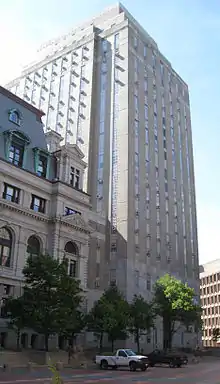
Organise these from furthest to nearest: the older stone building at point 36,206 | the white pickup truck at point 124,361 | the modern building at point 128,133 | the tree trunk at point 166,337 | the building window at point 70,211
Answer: the modern building at point 128,133 < the tree trunk at point 166,337 < the building window at point 70,211 < the older stone building at point 36,206 < the white pickup truck at point 124,361

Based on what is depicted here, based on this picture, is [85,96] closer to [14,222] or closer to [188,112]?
[188,112]

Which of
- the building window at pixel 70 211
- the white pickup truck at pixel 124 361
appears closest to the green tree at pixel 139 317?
the building window at pixel 70 211

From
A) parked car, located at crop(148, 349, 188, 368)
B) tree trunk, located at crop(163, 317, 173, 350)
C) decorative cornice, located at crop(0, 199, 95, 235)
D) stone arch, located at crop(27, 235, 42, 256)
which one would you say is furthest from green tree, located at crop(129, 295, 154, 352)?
stone arch, located at crop(27, 235, 42, 256)

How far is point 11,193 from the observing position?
4478 centimetres

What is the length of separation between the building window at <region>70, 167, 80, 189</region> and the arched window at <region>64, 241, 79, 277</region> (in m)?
7.86

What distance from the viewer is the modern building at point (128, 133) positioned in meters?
64.8

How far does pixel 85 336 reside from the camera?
49.7 meters

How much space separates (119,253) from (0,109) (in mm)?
27582

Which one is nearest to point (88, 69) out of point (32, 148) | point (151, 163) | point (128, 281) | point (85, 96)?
point (85, 96)

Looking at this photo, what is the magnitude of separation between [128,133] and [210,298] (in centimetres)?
7554

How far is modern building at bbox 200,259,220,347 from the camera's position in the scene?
121m

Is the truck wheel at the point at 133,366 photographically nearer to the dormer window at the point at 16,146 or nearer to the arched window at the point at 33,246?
the arched window at the point at 33,246

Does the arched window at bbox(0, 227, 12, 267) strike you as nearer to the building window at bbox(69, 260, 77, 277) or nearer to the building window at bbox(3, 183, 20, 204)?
the building window at bbox(3, 183, 20, 204)

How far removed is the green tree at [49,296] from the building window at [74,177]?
54.8 ft
